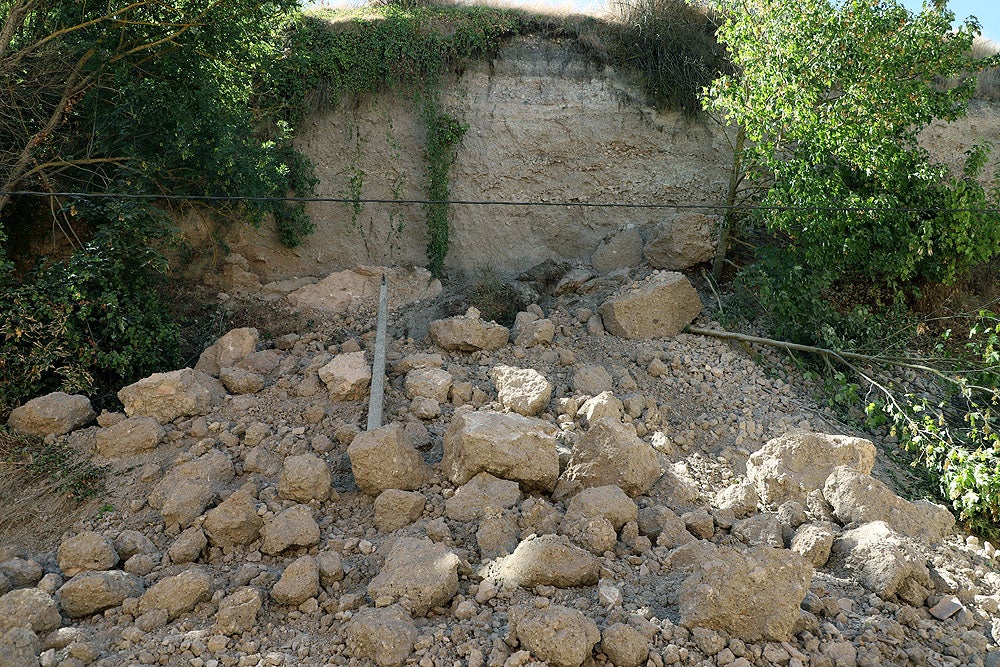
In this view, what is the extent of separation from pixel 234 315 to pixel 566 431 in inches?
157

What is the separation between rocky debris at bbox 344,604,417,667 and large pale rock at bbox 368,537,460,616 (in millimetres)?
160

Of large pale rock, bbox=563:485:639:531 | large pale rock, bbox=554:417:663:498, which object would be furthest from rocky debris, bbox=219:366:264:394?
large pale rock, bbox=563:485:639:531

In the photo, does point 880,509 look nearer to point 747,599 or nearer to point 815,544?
point 815,544

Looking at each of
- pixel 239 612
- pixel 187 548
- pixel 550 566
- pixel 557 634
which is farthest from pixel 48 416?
pixel 557 634

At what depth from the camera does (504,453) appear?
5.16m

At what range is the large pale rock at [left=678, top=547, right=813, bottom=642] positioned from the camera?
155 inches

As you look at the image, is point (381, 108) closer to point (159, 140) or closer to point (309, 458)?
point (159, 140)

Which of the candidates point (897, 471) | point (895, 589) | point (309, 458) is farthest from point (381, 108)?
point (895, 589)

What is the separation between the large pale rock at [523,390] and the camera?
6148mm

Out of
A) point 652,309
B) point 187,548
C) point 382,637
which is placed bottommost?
point 187,548

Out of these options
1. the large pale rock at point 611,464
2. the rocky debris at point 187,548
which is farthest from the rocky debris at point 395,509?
the rocky debris at point 187,548

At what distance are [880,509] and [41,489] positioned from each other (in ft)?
18.5

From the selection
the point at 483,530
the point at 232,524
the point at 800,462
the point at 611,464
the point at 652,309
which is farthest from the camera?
the point at 652,309

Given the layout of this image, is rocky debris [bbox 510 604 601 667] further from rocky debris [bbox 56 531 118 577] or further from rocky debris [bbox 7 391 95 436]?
rocky debris [bbox 7 391 95 436]
